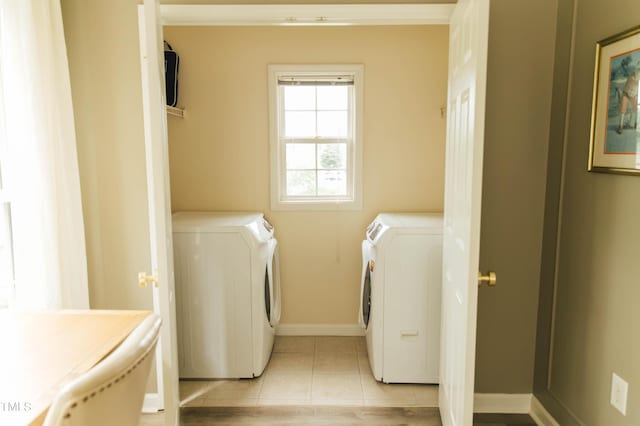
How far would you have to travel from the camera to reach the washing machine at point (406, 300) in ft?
8.30

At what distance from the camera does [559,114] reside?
6.66ft

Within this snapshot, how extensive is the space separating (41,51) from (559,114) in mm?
2325

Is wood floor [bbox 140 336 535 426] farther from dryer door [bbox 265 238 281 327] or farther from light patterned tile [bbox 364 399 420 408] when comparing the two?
dryer door [bbox 265 238 281 327]

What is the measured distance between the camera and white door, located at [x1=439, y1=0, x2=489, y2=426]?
151 centimetres

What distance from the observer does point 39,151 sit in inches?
71.6

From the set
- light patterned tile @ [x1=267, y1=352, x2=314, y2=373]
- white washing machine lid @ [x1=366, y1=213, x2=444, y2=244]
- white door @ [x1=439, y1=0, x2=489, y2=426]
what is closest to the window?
white washing machine lid @ [x1=366, y1=213, x2=444, y2=244]

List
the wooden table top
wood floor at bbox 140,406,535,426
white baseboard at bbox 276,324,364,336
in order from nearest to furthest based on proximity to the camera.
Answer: the wooden table top → wood floor at bbox 140,406,535,426 → white baseboard at bbox 276,324,364,336

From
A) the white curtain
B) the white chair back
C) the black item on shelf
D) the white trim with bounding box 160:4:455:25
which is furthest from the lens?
the black item on shelf

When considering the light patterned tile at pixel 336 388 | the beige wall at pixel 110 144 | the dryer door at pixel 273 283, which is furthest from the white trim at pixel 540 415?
the beige wall at pixel 110 144

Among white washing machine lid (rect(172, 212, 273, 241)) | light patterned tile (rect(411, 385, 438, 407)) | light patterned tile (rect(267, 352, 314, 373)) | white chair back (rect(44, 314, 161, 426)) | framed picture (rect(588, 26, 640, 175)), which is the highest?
framed picture (rect(588, 26, 640, 175))

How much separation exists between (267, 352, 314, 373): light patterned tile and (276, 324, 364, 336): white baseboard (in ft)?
1.08

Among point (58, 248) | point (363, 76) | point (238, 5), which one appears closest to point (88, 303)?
point (58, 248)

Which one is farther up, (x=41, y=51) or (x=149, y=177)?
(x=41, y=51)

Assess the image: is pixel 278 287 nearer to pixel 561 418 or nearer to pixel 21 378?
pixel 561 418
